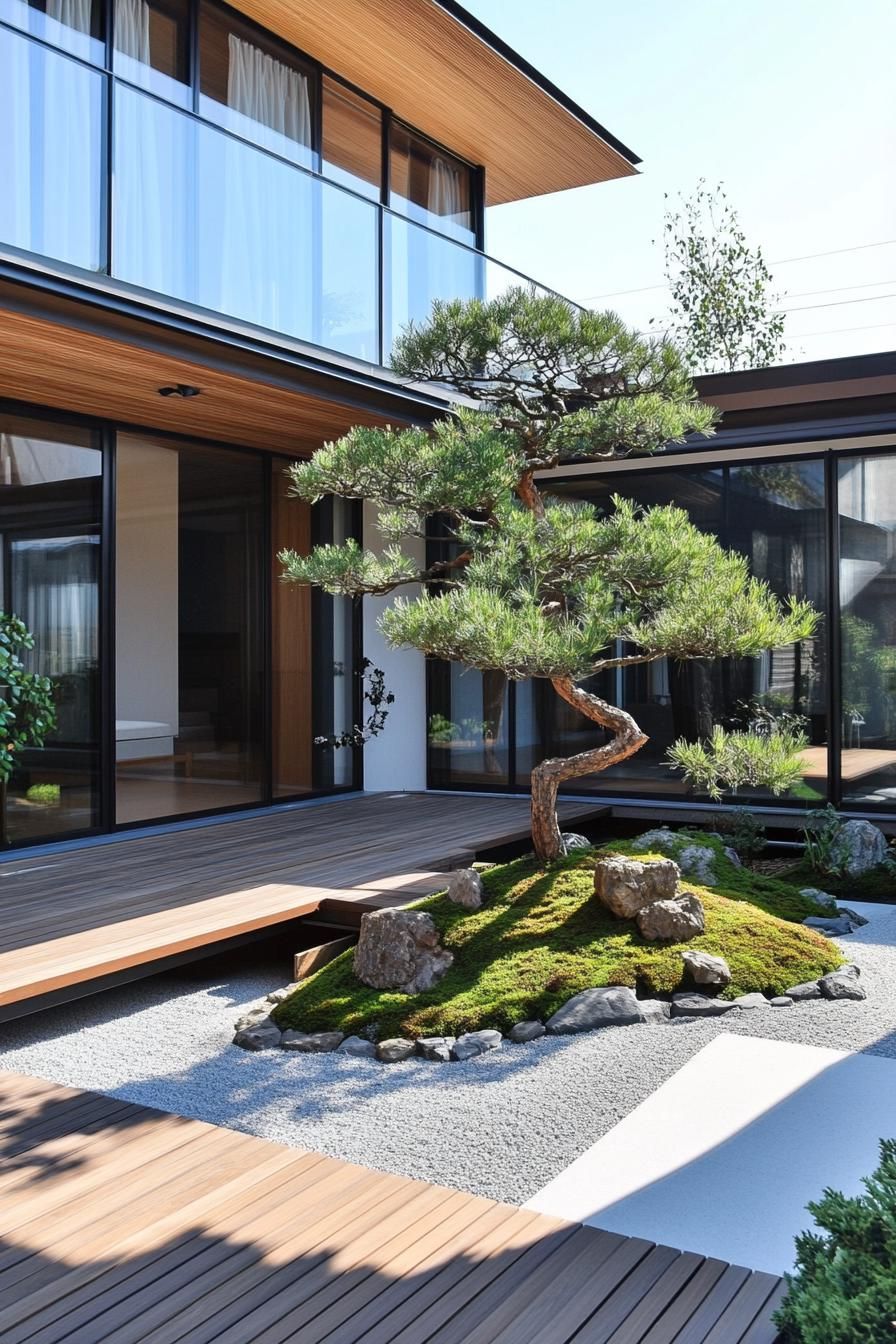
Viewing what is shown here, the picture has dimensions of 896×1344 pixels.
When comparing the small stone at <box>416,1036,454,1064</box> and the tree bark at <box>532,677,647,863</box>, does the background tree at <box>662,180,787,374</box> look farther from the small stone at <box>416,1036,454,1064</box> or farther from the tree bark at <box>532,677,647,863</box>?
the small stone at <box>416,1036,454,1064</box>

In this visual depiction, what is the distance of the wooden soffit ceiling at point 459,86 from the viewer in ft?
23.2

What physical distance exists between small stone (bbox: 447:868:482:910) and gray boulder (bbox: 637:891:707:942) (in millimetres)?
719

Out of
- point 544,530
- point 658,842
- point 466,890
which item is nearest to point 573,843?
point 658,842

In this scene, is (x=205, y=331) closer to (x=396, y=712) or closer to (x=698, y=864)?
(x=698, y=864)

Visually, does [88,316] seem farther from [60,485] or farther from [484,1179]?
[484,1179]

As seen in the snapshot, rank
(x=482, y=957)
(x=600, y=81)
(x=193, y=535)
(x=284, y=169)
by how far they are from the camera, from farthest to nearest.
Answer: (x=600, y=81)
(x=193, y=535)
(x=284, y=169)
(x=482, y=957)

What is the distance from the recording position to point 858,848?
6820 mm

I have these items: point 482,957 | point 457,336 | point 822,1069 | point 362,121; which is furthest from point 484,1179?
point 362,121

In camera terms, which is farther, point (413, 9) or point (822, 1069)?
point (413, 9)

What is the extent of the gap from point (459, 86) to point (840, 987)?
21.8 feet

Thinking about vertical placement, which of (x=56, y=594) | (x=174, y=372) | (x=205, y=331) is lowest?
(x=56, y=594)

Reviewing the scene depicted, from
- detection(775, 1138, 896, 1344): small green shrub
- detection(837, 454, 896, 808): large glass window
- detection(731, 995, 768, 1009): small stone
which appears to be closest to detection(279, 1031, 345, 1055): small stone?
detection(731, 995, 768, 1009): small stone

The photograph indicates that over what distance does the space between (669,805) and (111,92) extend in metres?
5.65

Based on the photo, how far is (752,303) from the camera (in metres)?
19.3
